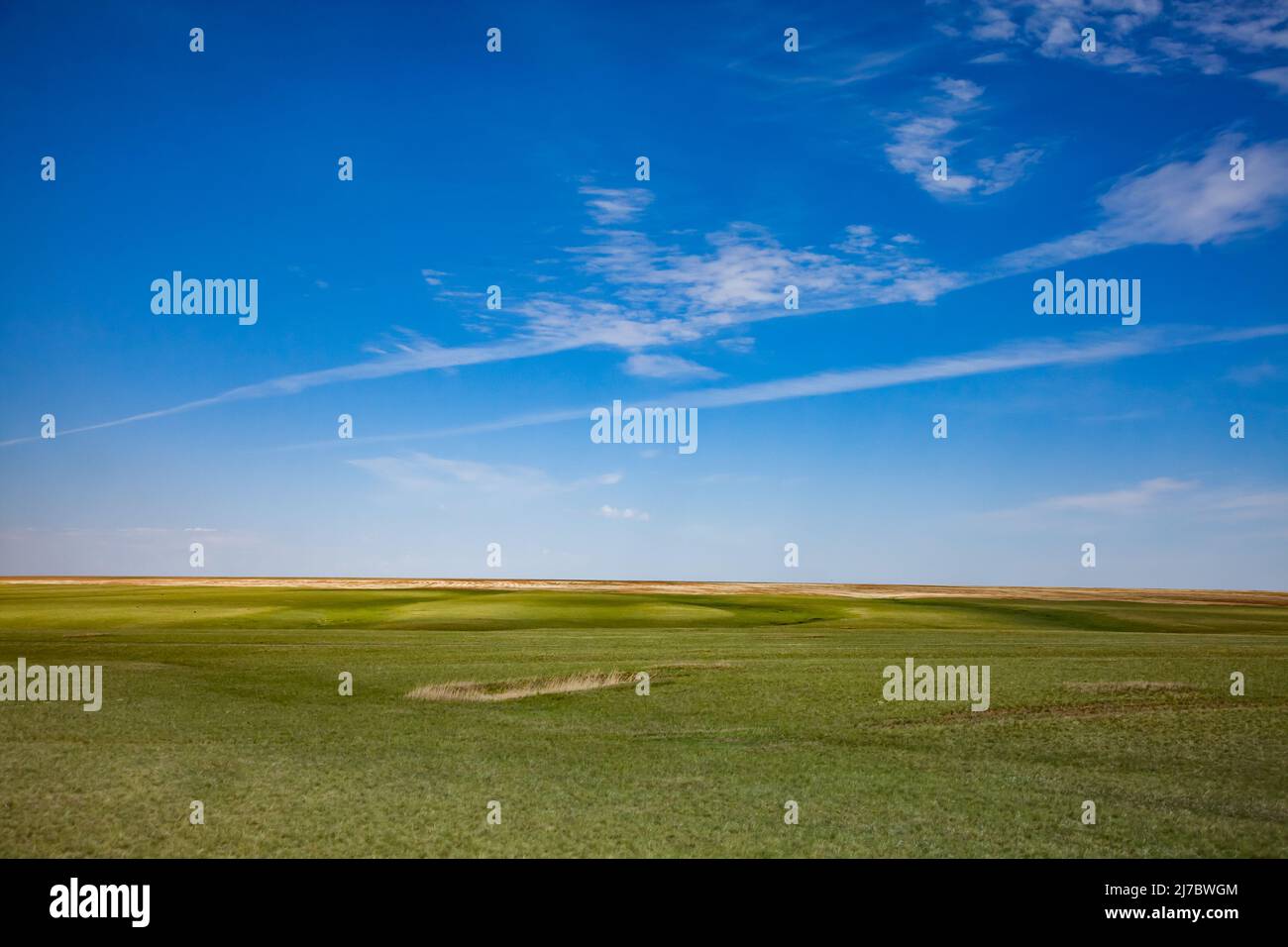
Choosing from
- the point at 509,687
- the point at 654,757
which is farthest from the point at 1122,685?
the point at 509,687

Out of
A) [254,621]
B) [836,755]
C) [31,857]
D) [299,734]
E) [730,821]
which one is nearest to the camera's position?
[31,857]

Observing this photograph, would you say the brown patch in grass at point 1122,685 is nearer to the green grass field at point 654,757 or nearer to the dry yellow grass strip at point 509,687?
the green grass field at point 654,757

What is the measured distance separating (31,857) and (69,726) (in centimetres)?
1210

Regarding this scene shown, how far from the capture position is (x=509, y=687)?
105ft

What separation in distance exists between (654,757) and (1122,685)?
20.3 meters

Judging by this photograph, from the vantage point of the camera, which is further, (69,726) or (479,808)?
(69,726)

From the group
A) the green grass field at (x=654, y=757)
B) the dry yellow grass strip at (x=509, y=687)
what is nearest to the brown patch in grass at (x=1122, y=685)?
the green grass field at (x=654, y=757)

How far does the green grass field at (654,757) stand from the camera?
14664 millimetres

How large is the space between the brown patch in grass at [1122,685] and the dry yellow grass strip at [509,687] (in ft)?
54.7

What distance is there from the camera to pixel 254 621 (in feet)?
222

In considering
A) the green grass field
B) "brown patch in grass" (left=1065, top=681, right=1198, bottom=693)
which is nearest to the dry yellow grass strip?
the green grass field

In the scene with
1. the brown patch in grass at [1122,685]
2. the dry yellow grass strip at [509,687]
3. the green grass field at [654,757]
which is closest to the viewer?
the green grass field at [654,757]

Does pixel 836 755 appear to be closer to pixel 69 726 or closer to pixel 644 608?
pixel 69 726
